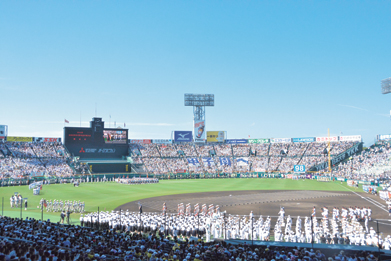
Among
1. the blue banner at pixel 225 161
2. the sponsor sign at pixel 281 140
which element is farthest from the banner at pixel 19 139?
the sponsor sign at pixel 281 140

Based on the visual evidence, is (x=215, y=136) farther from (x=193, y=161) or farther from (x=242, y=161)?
(x=193, y=161)

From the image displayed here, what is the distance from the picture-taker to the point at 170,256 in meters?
11.4

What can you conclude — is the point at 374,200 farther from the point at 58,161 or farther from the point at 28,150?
the point at 28,150

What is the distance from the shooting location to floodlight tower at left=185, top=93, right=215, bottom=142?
3637 inches

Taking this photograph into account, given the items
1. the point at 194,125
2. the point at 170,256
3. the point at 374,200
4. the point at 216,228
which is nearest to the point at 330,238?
the point at 216,228

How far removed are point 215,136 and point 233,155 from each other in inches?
369

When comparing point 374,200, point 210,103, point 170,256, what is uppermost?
point 210,103

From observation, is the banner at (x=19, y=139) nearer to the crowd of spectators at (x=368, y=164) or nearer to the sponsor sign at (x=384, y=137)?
the crowd of spectators at (x=368, y=164)

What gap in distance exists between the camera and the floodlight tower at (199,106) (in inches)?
3637

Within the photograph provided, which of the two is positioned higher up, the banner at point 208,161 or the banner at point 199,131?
the banner at point 199,131

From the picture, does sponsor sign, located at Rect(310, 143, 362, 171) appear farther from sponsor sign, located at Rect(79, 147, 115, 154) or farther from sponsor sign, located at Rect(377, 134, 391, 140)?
sponsor sign, located at Rect(79, 147, 115, 154)

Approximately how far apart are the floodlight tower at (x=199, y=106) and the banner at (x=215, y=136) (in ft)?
9.58

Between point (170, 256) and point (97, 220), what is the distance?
13.7 meters

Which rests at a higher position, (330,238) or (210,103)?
(210,103)
